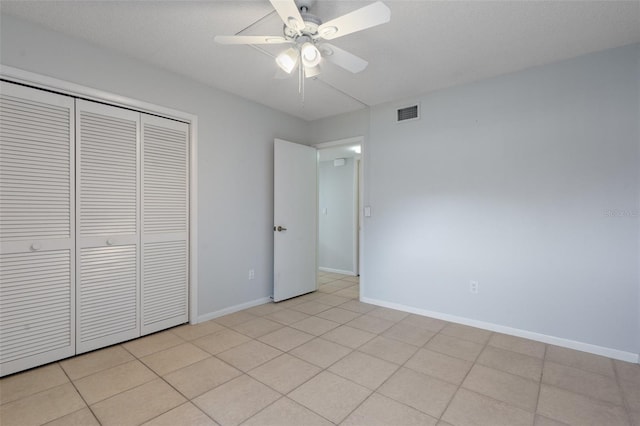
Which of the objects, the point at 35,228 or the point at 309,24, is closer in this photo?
the point at 309,24

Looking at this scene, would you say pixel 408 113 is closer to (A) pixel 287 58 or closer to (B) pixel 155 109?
(A) pixel 287 58

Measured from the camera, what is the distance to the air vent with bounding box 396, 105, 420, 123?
135 inches

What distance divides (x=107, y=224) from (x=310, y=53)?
216 centimetres

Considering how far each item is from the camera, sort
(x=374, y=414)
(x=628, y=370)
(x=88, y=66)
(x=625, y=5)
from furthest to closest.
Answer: (x=88, y=66), (x=628, y=370), (x=625, y=5), (x=374, y=414)

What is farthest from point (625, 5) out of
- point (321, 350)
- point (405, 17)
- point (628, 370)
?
point (321, 350)

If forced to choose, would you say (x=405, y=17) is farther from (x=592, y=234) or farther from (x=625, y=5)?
(x=592, y=234)

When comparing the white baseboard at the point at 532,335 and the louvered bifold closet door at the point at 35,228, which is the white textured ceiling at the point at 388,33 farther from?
the white baseboard at the point at 532,335

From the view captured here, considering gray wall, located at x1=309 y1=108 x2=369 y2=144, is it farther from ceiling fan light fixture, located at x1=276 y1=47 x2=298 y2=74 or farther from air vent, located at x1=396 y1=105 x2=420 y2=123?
ceiling fan light fixture, located at x1=276 y1=47 x2=298 y2=74

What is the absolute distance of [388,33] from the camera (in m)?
2.22

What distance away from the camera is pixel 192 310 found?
3072 millimetres

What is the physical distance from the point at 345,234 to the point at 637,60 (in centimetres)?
415

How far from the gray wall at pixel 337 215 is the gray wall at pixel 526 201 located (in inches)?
72.4

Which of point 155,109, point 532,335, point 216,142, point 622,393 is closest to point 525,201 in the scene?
point 532,335

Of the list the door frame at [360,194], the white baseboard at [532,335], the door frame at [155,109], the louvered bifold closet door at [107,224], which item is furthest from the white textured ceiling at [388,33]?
the white baseboard at [532,335]
